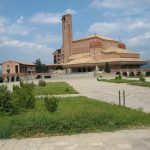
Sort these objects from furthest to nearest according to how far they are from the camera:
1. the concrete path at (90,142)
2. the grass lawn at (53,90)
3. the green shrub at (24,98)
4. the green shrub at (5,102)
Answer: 1. the grass lawn at (53,90)
2. the green shrub at (24,98)
3. the green shrub at (5,102)
4. the concrete path at (90,142)

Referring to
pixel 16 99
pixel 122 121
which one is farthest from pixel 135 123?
pixel 16 99

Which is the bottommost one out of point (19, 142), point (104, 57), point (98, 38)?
point (19, 142)

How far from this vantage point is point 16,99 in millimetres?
11859

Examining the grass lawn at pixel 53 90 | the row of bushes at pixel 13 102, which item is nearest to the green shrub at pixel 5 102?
the row of bushes at pixel 13 102

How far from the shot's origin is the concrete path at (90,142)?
20.4 ft

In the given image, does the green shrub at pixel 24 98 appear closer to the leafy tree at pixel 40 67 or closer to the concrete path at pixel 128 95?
the concrete path at pixel 128 95

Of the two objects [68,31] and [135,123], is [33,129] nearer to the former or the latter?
[135,123]

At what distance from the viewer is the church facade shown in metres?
79.7

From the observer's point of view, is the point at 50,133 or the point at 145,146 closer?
the point at 145,146

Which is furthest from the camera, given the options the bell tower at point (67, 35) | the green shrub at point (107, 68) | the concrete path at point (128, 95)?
the bell tower at point (67, 35)

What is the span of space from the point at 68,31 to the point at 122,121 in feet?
288

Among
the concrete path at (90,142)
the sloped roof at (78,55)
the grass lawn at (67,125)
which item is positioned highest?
the sloped roof at (78,55)

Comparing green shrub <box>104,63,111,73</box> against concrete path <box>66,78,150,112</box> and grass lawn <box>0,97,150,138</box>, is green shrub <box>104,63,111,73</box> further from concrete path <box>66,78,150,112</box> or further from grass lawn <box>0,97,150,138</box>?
grass lawn <box>0,97,150,138</box>

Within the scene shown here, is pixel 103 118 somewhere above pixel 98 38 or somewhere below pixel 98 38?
below
